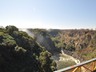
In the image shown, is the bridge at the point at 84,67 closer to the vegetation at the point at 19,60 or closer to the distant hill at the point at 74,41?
the vegetation at the point at 19,60

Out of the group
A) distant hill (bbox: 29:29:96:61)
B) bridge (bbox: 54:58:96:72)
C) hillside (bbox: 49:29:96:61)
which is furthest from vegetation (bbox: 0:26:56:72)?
hillside (bbox: 49:29:96:61)

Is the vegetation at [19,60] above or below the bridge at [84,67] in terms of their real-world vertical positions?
below

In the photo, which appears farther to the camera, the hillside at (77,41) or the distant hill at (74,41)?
the hillside at (77,41)

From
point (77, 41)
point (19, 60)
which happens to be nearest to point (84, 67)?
point (19, 60)

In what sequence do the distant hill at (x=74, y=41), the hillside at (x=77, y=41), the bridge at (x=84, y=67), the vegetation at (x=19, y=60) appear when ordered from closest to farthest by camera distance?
the bridge at (x=84, y=67), the vegetation at (x=19, y=60), the distant hill at (x=74, y=41), the hillside at (x=77, y=41)

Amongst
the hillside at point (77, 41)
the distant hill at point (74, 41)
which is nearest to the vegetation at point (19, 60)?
the distant hill at point (74, 41)

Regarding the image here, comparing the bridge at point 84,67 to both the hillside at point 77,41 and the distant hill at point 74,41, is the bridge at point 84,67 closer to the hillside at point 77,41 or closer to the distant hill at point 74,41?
the distant hill at point 74,41

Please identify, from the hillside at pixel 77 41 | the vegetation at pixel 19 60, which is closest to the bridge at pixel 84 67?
the vegetation at pixel 19 60

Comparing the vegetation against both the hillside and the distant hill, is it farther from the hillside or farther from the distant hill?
the hillside

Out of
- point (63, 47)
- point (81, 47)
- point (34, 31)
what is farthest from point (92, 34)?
point (34, 31)

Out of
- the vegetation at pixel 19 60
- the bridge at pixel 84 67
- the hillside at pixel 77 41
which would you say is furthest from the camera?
the hillside at pixel 77 41

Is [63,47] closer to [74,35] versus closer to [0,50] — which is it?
[74,35]
